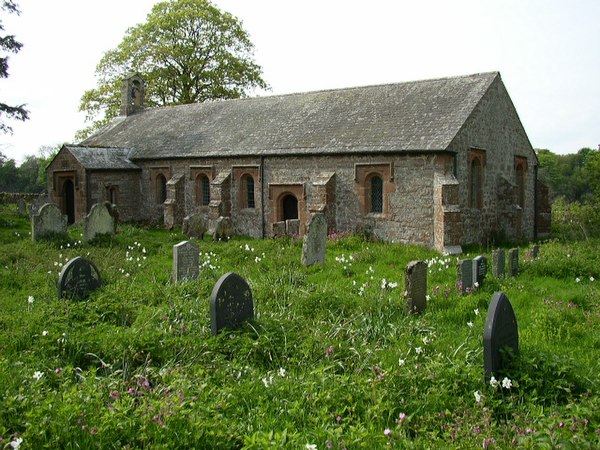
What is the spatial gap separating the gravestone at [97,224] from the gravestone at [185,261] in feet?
24.2

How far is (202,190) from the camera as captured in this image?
27.2 metres

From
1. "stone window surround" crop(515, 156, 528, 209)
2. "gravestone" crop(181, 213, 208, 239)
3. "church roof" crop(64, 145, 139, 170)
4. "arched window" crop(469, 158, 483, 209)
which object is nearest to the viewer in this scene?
"gravestone" crop(181, 213, 208, 239)

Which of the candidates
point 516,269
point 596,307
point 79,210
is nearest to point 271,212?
point 79,210

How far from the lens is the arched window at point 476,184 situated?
2159 cm

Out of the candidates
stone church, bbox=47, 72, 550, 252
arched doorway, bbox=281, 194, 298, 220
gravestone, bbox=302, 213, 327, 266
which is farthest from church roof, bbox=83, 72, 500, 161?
gravestone, bbox=302, 213, 327, 266

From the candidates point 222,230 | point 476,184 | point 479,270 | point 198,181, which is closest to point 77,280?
point 479,270

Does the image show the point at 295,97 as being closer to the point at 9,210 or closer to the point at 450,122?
the point at 450,122

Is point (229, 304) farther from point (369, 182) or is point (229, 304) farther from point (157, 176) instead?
point (157, 176)

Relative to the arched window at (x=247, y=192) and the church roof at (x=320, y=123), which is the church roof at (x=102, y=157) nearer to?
the church roof at (x=320, y=123)

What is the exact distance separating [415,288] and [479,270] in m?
2.53

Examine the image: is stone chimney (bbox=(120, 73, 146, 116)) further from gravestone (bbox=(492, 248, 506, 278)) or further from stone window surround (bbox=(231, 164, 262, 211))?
gravestone (bbox=(492, 248, 506, 278))

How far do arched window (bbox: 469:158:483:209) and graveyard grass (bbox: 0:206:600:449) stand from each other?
10.1 meters

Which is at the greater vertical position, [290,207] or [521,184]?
[521,184]

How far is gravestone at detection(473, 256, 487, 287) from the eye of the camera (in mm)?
11453
